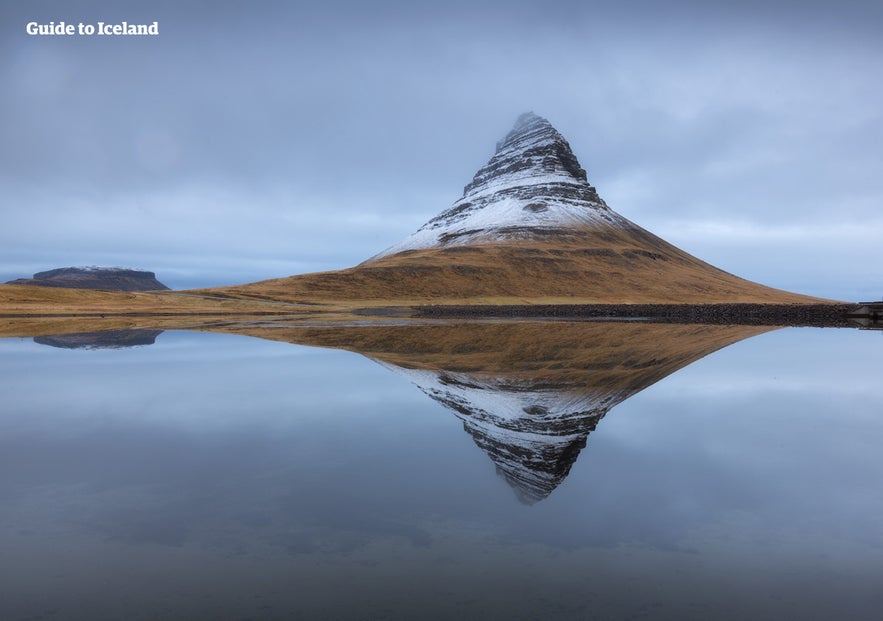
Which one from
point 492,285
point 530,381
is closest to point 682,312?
point 492,285

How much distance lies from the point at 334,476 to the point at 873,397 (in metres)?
17.5

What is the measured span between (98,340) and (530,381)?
30.2m

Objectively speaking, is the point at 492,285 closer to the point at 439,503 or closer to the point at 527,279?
the point at 527,279

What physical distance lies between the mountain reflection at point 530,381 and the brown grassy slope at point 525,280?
8941 centimetres

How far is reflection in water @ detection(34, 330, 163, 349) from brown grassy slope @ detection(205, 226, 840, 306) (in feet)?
259

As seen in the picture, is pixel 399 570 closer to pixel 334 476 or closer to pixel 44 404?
pixel 334 476

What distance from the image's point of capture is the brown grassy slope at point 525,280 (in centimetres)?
13788

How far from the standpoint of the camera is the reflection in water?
33219 millimetres

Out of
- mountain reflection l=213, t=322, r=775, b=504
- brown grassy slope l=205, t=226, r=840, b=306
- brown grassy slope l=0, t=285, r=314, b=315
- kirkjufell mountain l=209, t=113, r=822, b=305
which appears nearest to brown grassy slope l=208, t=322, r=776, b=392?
mountain reflection l=213, t=322, r=775, b=504

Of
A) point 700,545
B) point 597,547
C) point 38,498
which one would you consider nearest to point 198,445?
point 38,498

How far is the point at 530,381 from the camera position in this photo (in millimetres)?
19469

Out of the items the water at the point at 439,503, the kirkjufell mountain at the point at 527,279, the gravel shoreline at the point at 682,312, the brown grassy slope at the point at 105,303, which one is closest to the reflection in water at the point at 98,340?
the water at the point at 439,503

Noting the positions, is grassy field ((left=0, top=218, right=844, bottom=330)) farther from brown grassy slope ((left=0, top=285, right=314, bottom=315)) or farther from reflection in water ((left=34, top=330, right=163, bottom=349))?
reflection in water ((left=34, top=330, right=163, bottom=349))

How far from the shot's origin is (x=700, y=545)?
690 centimetres
